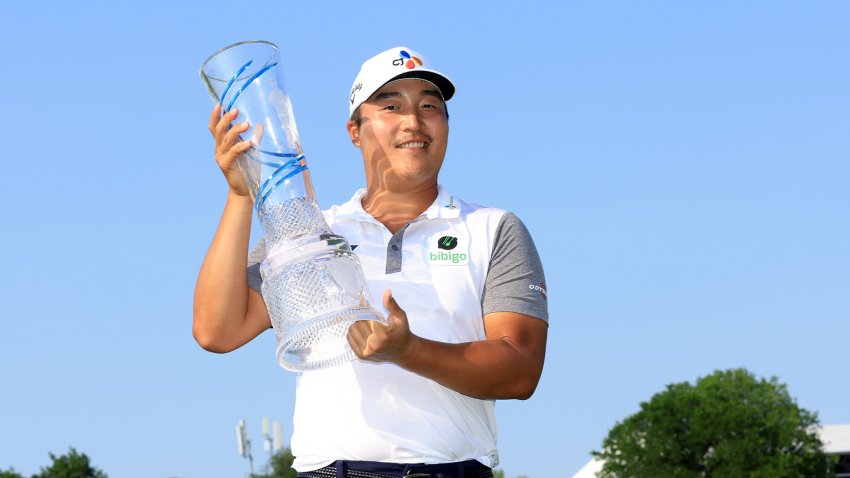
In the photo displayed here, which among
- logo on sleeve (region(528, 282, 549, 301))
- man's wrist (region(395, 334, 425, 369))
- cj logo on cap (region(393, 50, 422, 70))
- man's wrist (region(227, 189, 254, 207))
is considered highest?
cj logo on cap (region(393, 50, 422, 70))

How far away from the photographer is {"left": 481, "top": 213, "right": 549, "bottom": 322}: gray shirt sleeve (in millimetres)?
5340

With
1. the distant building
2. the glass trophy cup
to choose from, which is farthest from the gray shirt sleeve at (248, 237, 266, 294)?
the distant building

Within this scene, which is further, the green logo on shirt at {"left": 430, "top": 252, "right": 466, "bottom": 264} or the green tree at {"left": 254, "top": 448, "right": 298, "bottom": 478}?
the green tree at {"left": 254, "top": 448, "right": 298, "bottom": 478}

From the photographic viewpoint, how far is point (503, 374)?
4984 mm

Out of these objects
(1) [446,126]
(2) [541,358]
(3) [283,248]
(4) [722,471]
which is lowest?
(2) [541,358]

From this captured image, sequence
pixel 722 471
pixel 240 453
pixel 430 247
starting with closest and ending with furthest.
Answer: pixel 430 247, pixel 722 471, pixel 240 453

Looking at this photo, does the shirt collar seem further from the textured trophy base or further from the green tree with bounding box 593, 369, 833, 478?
the green tree with bounding box 593, 369, 833, 478

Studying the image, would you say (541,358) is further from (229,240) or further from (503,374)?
(229,240)

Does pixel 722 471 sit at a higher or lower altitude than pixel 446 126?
higher

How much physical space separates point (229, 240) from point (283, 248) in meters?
0.45

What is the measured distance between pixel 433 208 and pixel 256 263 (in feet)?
2.76

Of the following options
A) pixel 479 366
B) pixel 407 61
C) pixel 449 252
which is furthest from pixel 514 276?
pixel 407 61

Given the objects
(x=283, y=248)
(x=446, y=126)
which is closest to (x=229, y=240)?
(x=283, y=248)

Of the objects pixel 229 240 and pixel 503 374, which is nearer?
pixel 503 374
